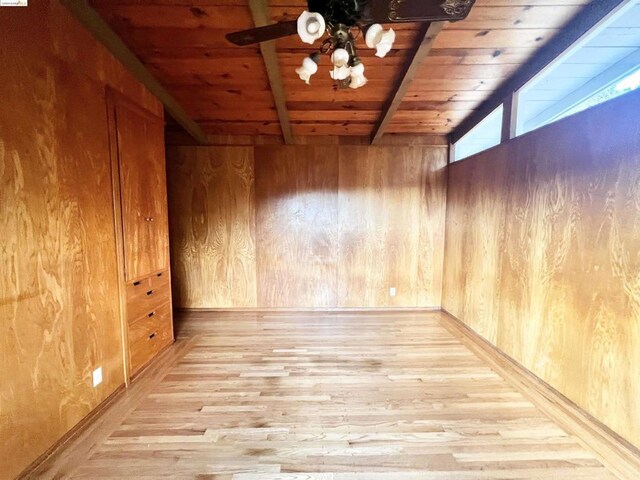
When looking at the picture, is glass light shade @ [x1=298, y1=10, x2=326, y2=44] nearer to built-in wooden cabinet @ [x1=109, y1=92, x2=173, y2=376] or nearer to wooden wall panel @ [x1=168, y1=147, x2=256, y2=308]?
built-in wooden cabinet @ [x1=109, y1=92, x2=173, y2=376]

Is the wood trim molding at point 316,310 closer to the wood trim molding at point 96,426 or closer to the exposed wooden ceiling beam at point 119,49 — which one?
the wood trim molding at point 96,426

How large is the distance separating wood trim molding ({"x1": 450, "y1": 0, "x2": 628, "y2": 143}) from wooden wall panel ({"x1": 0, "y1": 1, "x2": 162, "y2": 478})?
330cm

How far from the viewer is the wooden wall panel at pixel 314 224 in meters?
3.43

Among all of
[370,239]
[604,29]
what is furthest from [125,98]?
[604,29]

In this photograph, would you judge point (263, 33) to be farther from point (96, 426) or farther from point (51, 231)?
point (96, 426)

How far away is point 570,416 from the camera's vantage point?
167 centimetres

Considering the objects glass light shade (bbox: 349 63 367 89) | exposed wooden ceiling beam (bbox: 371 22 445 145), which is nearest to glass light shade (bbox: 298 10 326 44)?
glass light shade (bbox: 349 63 367 89)

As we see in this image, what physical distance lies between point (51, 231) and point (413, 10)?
2.20 meters

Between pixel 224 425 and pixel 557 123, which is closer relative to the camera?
pixel 224 425

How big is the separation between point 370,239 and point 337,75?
7.90 ft

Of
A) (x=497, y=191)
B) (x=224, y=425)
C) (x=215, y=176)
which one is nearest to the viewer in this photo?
(x=224, y=425)

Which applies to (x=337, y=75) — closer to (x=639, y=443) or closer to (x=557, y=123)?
(x=557, y=123)

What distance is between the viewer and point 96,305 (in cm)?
177

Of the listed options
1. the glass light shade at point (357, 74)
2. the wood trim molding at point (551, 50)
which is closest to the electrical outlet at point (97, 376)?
the glass light shade at point (357, 74)
